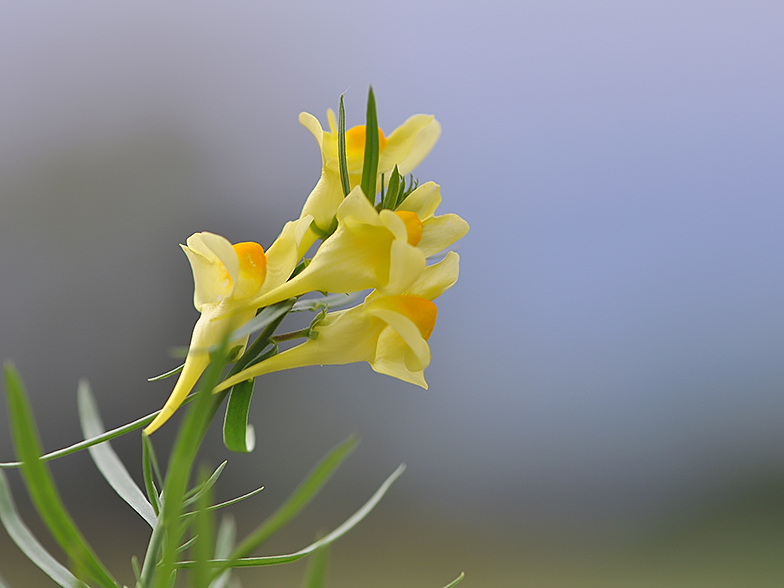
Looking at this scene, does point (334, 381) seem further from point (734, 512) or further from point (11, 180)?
point (734, 512)

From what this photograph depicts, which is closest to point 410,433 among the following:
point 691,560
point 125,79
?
Answer: point 691,560

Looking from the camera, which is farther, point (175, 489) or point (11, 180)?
point (11, 180)

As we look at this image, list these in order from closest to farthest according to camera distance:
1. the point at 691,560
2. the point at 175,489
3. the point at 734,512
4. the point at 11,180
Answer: the point at 175,489 → the point at 11,180 → the point at 691,560 → the point at 734,512

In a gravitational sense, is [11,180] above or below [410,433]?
above

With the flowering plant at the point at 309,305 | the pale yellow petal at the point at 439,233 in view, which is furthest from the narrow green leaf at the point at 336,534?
the pale yellow petal at the point at 439,233

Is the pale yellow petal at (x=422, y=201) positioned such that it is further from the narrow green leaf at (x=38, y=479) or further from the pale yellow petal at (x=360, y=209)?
the narrow green leaf at (x=38, y=479)

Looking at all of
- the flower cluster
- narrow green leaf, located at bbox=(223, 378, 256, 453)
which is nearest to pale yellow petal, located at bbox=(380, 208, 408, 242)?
the flower cluster
